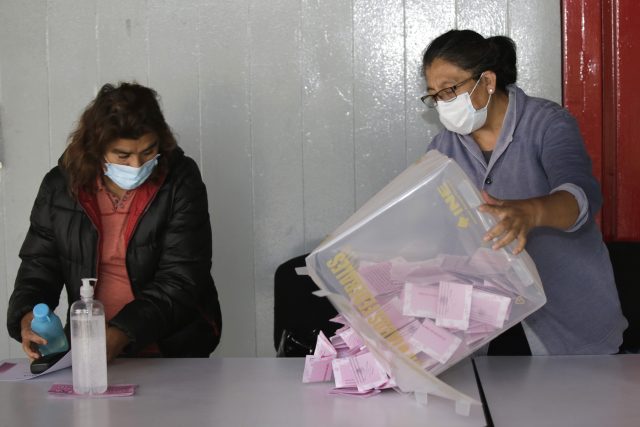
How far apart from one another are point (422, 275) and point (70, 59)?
1.99 meters

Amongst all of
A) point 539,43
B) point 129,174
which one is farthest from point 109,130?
point 539,43

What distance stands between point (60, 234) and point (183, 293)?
373mm

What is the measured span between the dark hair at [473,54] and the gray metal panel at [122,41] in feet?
4.29

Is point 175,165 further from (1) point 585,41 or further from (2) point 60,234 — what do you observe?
(1) point 585,41

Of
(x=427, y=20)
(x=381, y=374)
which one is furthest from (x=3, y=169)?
(x=381, y=374)

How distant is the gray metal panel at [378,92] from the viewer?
10.2 ft

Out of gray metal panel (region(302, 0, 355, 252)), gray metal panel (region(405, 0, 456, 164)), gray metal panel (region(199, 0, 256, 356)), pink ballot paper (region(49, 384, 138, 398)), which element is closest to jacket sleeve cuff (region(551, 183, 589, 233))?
pink ballot paper (region(49, 384, 138, 398))

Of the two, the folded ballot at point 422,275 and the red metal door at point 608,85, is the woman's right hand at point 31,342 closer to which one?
the folded ballot at point 422,275

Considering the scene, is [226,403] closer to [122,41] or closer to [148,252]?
[148,252]

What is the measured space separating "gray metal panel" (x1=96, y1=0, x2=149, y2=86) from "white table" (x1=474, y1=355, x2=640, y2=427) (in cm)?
175

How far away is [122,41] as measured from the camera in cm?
322

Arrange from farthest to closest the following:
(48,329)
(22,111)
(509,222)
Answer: (22,111)
(48,329)
(509,222)

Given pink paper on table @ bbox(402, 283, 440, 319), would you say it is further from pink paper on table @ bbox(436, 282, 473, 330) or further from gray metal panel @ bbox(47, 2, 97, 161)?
gray metal panel @ bbox(47, 2, 97, 161)

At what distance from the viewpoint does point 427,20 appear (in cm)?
310
